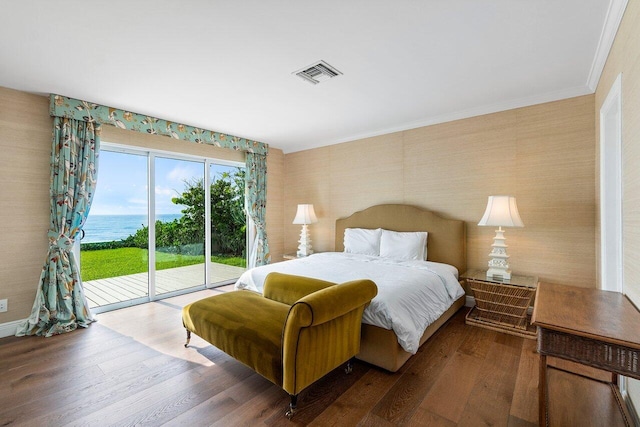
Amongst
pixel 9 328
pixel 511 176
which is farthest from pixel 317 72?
pixel 9 328

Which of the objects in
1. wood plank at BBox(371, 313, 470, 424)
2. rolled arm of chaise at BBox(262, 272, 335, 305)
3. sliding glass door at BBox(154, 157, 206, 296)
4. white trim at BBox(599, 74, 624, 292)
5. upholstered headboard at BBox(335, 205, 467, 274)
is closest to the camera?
wood plank at BBox(371, 313, 470, 424)

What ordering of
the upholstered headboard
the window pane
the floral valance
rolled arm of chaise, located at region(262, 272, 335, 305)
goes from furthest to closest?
the window pane → the upholstered headboard → the floral valance → rolled arm of chaise, located at region(262, 272, 335, 305)

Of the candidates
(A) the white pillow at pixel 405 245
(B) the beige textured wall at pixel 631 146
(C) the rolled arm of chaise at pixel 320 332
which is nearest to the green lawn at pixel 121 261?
(A) the white pillow at pixel 405 245

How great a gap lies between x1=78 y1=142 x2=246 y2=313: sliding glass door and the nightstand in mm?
3757

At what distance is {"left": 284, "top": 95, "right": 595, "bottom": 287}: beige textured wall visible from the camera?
9.66 ft

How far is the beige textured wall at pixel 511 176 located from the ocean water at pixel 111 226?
10.1 ft

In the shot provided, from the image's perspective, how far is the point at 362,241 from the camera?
4180mm

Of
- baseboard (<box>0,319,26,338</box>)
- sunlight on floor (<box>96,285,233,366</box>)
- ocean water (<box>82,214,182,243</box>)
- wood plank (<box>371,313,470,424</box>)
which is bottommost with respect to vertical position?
wood plank (<box>371,313,470,424</box>)

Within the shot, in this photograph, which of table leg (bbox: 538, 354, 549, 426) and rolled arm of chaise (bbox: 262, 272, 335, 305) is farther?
rolled arm of chaise (bbox: 262, 272, 335, 305)

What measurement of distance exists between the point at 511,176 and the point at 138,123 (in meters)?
4.59

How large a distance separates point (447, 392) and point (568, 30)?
2.65m

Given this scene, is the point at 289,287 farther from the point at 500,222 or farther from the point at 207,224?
the point at 207,224

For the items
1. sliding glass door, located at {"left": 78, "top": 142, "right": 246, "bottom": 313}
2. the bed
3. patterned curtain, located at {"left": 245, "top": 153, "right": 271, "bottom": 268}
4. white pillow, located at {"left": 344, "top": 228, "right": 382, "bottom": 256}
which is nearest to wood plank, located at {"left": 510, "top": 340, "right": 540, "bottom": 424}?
the bed

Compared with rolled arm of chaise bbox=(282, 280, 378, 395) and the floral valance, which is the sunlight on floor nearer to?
rolled arm of chaise bbox=(282, 280, 378, 395)
